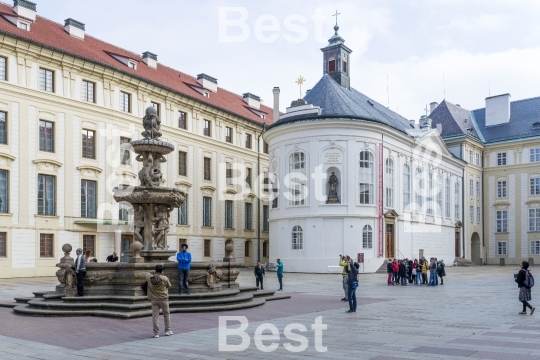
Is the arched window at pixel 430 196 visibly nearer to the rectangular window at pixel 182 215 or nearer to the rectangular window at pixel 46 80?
the rectangular window at pixel 182 215

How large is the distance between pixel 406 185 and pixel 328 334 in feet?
126

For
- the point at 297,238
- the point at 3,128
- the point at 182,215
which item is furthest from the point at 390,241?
the point at 3,128

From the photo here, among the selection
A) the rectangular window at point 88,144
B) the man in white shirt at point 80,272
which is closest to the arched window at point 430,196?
the rectangular window at point 88,144

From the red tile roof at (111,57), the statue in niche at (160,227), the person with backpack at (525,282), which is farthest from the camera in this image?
the red tile roof at (111,57)

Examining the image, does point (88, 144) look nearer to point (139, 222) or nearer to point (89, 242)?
point (89, 242)

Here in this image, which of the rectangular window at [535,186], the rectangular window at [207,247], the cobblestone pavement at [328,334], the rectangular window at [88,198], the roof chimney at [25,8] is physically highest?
the roof chimney at [25,8]

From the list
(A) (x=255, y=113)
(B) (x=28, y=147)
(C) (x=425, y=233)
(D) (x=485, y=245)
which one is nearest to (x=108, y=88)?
(B) (x=28, y=147)

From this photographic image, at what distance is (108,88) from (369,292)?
78.5 ft

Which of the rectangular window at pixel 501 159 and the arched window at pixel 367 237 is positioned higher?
the rectangular window at pixel 501 159

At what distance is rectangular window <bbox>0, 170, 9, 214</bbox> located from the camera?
33.6 metres

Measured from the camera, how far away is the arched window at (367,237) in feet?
139

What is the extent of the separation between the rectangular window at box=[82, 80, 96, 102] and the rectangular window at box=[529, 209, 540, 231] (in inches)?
1829

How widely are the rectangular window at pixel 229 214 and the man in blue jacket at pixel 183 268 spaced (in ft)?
112

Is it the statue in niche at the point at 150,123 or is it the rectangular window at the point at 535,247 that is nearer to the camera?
the statue in niche at the point at 150,123
